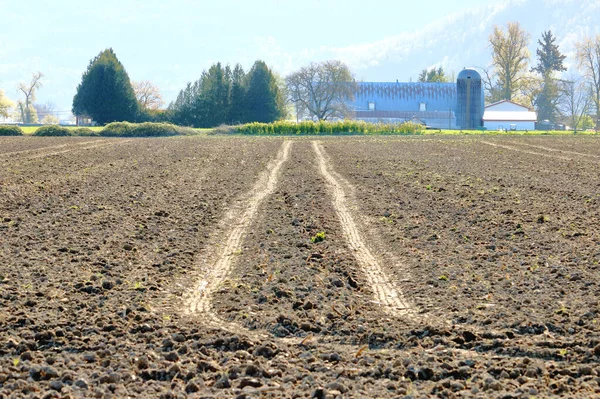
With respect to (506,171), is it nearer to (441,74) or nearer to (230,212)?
(230,212)

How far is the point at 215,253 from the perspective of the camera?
37.7 ft

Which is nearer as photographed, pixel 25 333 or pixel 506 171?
pixel 25 333

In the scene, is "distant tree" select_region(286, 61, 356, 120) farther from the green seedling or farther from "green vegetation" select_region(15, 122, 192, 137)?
the green seedling

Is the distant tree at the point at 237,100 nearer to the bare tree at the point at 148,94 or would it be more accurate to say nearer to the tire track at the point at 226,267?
the bare tree at the point at 148,94

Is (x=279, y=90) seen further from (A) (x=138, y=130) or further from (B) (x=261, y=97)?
(A) (x=138, y=130)

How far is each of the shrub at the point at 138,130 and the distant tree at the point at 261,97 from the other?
17.6 m

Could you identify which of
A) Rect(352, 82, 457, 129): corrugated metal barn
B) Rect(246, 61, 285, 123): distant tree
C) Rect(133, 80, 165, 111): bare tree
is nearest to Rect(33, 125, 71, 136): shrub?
Rect(246, 61, 285, 123): distant tree

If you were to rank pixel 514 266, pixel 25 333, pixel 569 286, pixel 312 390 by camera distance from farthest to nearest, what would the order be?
pixel 514 266 < pixel 569 286 < pixel 25 333 < pixel 312 390

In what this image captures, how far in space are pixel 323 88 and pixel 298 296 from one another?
91.6 metres

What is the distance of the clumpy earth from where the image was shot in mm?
5949

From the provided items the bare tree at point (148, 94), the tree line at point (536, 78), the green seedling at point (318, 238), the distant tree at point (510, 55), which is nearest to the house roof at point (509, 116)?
the tree line at point (536, 78)

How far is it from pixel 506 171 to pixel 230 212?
1162cm

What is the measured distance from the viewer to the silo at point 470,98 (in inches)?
3573

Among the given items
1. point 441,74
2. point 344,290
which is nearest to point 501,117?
point 441,74
